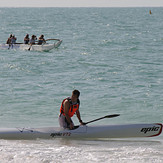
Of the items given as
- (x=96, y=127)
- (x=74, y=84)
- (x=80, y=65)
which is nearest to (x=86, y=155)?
(x=96, y=127)

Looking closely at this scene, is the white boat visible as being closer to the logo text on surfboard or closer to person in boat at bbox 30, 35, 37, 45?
the logo text on surfboard

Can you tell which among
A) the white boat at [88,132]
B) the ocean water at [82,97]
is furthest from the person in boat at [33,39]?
the white boat at [88,132]

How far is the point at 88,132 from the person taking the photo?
973 centimetres

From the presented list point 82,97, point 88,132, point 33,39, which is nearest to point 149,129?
point 88,132

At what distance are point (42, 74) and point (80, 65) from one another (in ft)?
13.6

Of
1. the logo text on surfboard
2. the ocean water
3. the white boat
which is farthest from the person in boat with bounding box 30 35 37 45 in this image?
the logo text on surfboard

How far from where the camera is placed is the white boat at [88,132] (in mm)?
9586

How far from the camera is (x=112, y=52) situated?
3119 cm

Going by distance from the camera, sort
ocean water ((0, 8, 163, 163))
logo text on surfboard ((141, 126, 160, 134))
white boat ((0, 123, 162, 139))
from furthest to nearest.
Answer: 1. logo text on surfboard ((141, 126, 160, 134))
2. white boat ((0, 123, 162, 139))
3. ocean water ((0, 8, 163, 163))

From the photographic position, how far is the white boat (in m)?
9.59

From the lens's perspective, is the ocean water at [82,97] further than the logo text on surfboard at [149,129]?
No

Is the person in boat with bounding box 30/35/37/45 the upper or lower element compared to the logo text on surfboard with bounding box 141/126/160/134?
upper

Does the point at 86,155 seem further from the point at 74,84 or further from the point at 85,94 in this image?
the point at 74,84

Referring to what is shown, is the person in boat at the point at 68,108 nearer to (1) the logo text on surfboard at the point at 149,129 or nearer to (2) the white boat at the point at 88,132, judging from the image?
(2) the white boat at the point at 88,132
